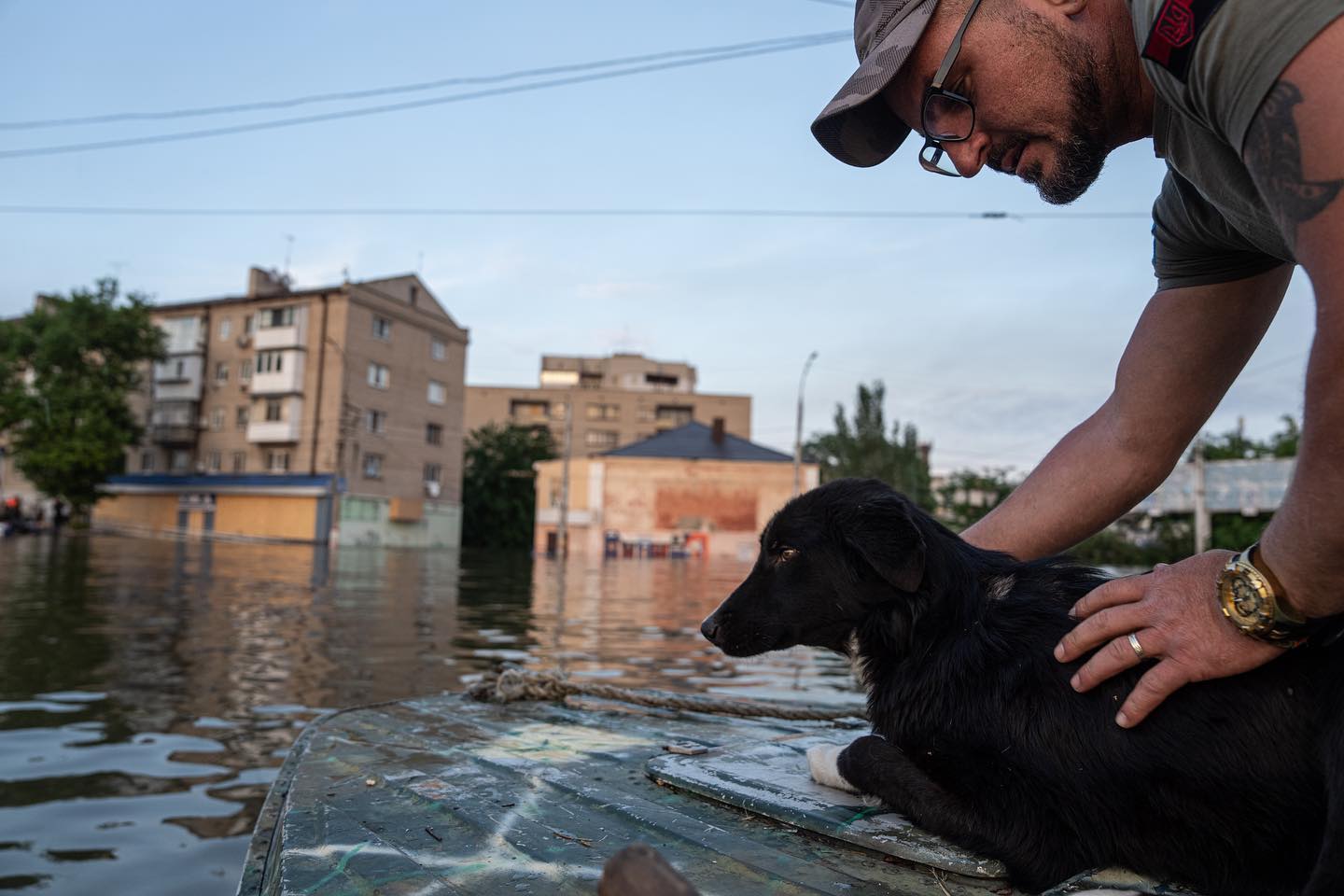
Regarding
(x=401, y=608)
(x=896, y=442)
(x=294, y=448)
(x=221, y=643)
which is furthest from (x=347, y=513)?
(x=221, y=643)

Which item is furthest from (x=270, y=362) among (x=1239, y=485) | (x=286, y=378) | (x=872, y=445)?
(x=1239, y=485)

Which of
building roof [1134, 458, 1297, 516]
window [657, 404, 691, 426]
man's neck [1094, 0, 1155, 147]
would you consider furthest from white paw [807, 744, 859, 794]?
window [657, 404, 691, 426]

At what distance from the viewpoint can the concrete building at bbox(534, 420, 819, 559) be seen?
180 feet

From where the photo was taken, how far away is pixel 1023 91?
1907 mm

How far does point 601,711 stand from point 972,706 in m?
2.37

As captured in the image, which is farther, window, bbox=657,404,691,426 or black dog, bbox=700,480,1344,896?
window, bbox=657,404,691,426

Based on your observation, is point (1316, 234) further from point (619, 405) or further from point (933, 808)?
point (619, 405)

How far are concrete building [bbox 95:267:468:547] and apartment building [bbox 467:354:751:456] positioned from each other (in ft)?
87.8

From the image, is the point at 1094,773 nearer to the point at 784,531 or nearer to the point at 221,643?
the point at 784,531

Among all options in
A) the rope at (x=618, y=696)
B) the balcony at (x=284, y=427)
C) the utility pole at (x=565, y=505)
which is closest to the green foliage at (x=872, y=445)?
the utility pole at (x=565, y=505)

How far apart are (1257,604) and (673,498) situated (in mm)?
53880

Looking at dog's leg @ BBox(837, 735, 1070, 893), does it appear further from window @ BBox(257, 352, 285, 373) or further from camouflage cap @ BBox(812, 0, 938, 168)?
window @ BBox(257, 352, 285, 373)

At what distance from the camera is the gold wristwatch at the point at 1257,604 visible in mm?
1641

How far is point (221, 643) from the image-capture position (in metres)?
9.15
